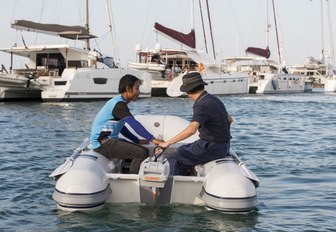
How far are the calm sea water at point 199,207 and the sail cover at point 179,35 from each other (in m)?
19.7

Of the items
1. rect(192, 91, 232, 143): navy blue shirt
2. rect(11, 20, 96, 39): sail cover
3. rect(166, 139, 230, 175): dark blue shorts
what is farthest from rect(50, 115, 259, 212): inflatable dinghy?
rect(11, 20, 96, 39): sail cover

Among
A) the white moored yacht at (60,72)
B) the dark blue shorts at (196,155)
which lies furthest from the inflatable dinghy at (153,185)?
the white moored yacht at (60,72)

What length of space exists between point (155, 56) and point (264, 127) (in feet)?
75.7

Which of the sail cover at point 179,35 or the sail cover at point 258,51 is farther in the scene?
the sail cover at point 258,51

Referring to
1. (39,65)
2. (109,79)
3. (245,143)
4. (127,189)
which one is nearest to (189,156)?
(127,189)

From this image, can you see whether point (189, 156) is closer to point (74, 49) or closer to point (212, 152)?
point (212, 152)

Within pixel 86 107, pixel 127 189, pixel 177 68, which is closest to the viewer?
pixel 127 189

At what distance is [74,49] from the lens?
94.0 ft

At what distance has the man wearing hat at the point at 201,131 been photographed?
236 inches

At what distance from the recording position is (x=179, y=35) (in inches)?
1471

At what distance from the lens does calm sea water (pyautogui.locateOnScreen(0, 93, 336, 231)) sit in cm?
570

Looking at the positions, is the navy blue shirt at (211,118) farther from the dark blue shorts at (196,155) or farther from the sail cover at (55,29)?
the sail cover at (55,29)

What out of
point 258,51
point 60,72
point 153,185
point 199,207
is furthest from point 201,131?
point 258,51

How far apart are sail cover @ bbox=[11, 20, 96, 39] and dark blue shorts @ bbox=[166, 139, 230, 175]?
24.2m
